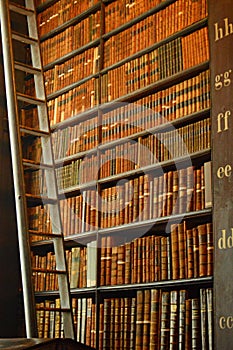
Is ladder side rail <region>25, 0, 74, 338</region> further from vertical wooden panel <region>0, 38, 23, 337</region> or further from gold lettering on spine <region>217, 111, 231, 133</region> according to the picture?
gold lettering on spine <region>217, 111, 231, 133</region>

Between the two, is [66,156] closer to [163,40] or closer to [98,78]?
[98,78]

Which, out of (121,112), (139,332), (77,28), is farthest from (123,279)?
(77,28)

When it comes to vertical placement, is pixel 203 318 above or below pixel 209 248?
below

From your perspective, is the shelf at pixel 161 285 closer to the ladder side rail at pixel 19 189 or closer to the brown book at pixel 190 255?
the brown book at pixel 190 255

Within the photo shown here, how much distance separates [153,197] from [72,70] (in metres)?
1.24

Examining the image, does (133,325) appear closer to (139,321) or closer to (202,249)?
(139,321)

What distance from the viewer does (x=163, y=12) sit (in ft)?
12.2

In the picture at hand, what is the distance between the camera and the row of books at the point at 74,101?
4.09 meters

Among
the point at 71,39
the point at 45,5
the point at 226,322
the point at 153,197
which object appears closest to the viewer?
the point at 226,322

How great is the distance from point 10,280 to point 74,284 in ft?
2.10

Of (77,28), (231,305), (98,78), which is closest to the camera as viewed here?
(231,305)

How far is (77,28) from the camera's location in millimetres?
4352

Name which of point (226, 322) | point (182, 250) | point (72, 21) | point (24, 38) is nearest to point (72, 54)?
point (72, 21)

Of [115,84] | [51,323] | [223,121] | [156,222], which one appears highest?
[115,84]
